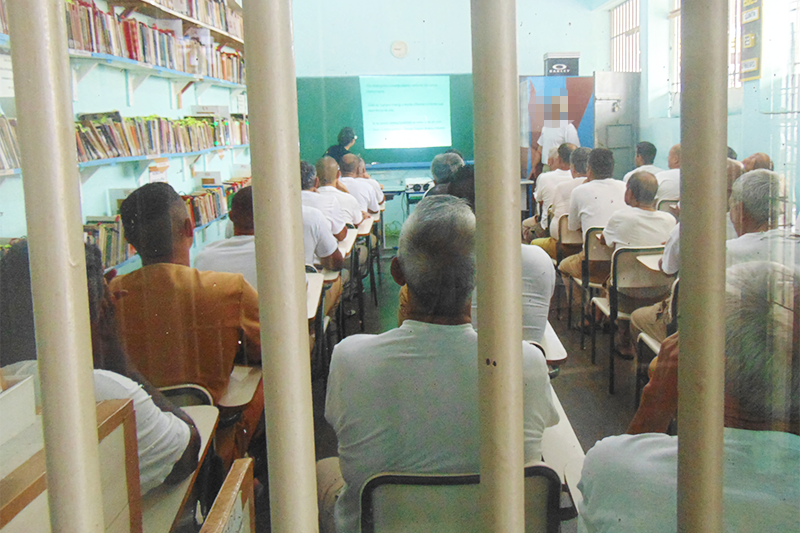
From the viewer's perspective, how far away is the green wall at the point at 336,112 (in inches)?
28.7

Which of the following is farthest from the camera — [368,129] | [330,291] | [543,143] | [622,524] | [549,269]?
[330,291]

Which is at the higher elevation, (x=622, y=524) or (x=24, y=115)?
(x=24, y=115)

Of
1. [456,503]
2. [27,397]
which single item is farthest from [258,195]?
[456,503]

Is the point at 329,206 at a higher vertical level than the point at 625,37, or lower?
lower

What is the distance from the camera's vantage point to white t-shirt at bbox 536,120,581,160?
0.88m

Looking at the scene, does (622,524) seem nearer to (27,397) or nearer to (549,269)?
(27,397)

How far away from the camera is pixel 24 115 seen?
314 mm

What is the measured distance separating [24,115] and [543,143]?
71 cm

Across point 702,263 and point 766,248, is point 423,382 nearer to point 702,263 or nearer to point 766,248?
point 766,248

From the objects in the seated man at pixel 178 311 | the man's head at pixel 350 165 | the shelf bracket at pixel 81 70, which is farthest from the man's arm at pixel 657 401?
the shelf bracket at pixel 81 70

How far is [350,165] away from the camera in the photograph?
261 centimetres

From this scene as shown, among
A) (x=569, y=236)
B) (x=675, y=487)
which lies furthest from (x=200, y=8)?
(x=675, y=487)

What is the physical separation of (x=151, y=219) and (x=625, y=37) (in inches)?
48.5

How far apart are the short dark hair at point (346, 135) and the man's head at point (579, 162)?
0.61 meters
